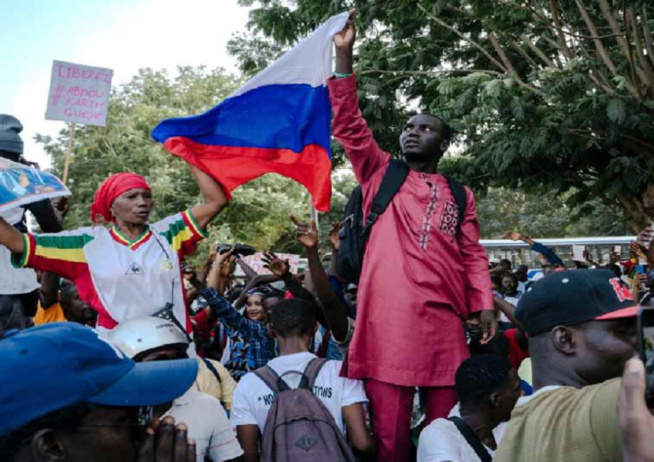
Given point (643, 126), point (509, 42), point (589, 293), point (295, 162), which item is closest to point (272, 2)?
point (509, 42)

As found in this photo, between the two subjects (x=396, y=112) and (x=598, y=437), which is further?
(x=396, y=112)

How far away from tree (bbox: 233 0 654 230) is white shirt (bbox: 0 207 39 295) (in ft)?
18.9

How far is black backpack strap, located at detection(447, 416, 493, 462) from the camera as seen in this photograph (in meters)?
3.04

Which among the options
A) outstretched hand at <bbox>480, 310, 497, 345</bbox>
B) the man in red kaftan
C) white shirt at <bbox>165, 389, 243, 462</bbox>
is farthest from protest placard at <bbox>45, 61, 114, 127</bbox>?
outstretched hand at <bbox>480, 310, 497, 345</bbox>

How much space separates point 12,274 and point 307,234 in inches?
62.8

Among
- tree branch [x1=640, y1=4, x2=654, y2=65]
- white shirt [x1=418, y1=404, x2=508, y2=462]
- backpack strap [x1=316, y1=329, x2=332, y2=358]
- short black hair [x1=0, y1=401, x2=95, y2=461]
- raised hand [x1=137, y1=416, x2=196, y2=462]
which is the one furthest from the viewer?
tree branch [x1=640, y1=4, x2=654, y2=65]

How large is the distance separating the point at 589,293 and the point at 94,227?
2640 mm

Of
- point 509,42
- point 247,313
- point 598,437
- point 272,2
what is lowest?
point 247,313

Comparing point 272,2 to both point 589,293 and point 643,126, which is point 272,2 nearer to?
point 643,126

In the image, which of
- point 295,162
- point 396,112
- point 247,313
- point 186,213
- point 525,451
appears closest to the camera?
point 525,451

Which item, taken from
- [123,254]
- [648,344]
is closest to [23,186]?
[123,254]

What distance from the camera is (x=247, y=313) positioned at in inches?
246

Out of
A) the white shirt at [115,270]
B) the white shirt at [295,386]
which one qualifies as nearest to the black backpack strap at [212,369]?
the white shirt at [295,386]

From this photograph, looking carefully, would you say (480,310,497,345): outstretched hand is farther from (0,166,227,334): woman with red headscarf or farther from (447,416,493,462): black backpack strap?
(0,166,227,334): woman with red headscarf
